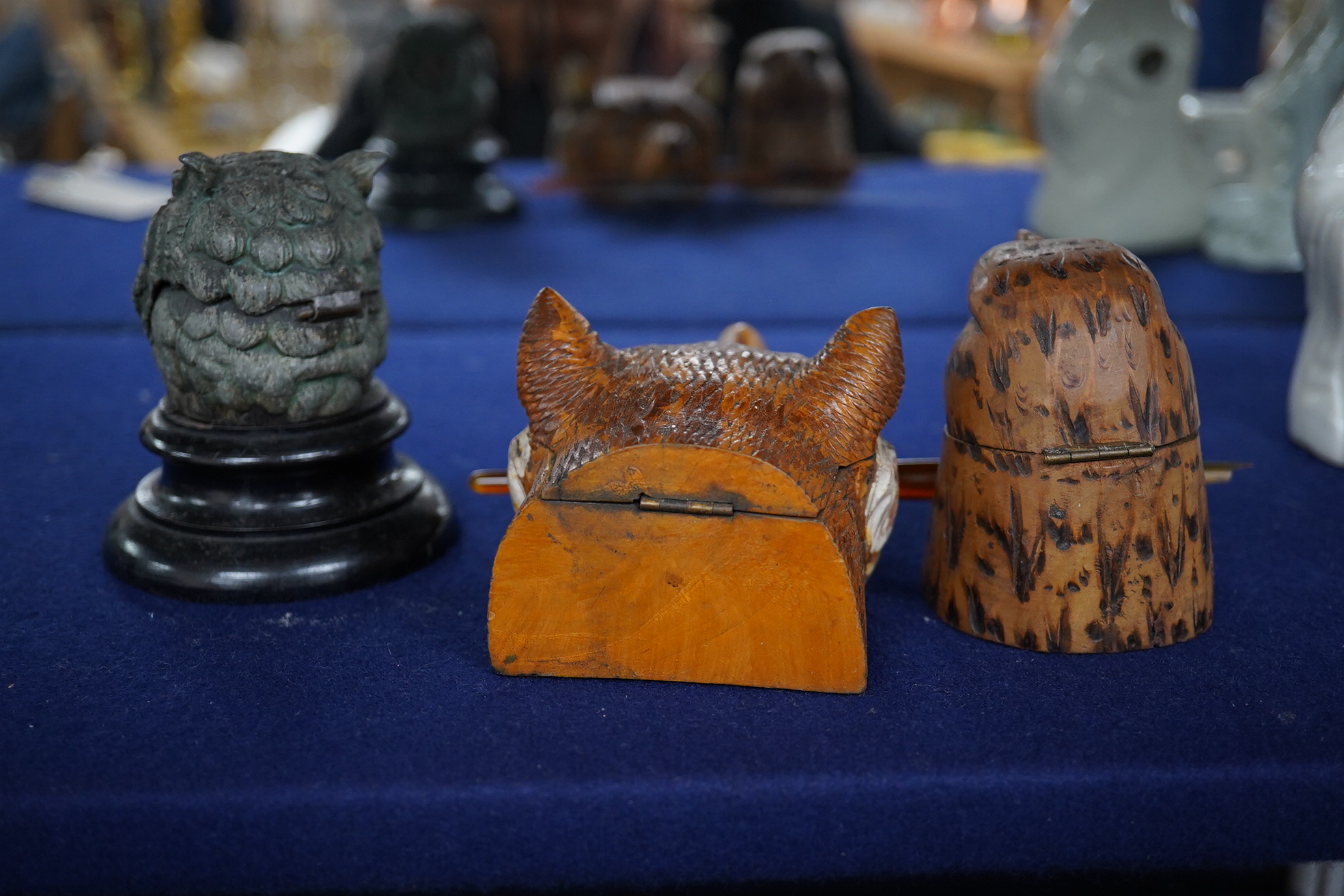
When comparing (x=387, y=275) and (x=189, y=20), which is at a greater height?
(x=189, y=20)

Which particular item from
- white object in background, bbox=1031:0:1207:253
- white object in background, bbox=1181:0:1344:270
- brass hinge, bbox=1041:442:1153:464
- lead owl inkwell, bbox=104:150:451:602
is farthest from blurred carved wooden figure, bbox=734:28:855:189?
brass hinge, bbox=1041:442:1153:464

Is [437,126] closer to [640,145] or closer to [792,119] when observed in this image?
[640,145]

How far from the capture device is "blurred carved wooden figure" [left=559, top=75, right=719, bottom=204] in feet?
7.20

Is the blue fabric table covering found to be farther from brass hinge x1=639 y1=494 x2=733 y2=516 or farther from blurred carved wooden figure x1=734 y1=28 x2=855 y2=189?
brass hinge x1=639 y1=494 x2=733 y2=516

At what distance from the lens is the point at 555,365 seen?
35.7 inches

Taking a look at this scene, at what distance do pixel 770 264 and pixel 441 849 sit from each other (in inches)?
52.8

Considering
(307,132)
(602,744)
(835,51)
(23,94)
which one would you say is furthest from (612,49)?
(602,744)

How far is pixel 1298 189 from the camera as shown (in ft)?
4.08

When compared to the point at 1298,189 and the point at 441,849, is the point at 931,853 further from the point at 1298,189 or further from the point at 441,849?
the point at 1298,189

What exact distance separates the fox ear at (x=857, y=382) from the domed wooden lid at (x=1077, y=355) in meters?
0.06

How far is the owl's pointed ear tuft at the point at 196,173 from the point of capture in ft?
3.08

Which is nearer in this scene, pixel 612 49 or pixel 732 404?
pixel 732 404

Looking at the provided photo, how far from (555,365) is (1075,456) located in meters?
0.37

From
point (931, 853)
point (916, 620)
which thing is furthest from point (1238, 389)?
point (931, 853)
